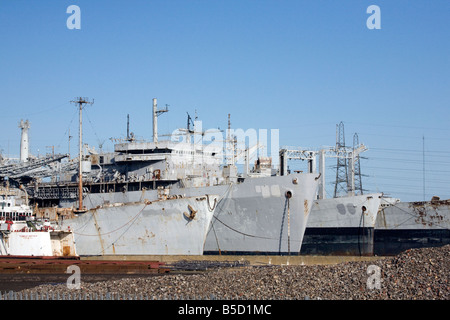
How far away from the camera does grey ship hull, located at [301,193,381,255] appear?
108ft

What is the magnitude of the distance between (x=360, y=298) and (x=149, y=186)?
65.1 ft

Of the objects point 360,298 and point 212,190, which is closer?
point 360,298

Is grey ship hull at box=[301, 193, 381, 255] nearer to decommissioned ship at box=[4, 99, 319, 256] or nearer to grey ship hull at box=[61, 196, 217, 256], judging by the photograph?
decommissioned ship at box=[4, 99, 319, 256]

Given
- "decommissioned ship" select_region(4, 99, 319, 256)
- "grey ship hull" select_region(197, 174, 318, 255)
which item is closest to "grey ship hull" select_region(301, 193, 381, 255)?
"decommissioned ship" select_region(4, 99, 319, 256)

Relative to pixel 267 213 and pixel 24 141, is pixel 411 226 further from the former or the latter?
pixel 24 141

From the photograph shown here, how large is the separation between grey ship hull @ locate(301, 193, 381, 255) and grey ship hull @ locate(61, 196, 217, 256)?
31.4 ft

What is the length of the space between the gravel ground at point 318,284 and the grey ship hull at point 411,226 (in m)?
18.9

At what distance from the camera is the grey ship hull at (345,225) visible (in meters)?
32.9

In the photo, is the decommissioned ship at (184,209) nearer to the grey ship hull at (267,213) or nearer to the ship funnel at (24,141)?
the grey ship hull at (267,213)

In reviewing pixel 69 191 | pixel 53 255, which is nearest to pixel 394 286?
pixel 53 255

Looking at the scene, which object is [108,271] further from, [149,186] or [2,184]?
[2,184]

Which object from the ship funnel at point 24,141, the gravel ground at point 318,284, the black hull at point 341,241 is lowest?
the black hull at point 341,241

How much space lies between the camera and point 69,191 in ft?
112

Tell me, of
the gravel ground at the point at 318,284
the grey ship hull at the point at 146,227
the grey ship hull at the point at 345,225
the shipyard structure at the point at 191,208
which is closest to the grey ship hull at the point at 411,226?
the shipyard structure at the point at 191,208
